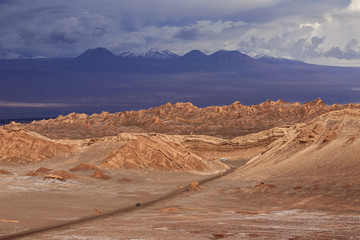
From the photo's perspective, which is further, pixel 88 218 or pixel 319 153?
pixel 319 153

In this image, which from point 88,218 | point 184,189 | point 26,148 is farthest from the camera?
point 26,148

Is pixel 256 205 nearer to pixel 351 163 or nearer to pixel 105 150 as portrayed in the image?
pixel 351 163

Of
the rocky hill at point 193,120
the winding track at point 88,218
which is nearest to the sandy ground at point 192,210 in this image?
the winding track at point 88,218

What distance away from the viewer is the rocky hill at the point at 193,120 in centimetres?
11725

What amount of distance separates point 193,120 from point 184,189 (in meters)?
95.2

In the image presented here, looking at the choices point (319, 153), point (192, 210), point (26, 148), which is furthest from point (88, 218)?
point (26, 148)

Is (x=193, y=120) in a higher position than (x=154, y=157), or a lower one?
higher

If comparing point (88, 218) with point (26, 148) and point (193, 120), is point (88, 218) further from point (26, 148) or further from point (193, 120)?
point (193, 120)

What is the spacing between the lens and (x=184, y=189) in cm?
3597

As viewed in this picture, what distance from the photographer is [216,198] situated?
1216 inches

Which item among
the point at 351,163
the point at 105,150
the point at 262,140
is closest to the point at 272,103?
the point at 262,140

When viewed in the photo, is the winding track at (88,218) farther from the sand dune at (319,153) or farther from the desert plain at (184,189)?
the sand dune at (319,153)

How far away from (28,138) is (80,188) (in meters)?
34.1

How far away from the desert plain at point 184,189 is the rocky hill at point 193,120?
38312mm
